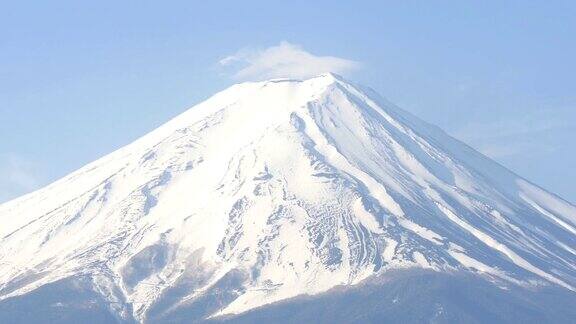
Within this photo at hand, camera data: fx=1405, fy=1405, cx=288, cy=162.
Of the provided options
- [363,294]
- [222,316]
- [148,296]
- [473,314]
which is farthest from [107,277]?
[473,314]

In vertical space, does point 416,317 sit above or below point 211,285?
below

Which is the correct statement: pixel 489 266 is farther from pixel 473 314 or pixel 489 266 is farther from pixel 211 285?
pixel 211 285

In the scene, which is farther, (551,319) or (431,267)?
(431,267)

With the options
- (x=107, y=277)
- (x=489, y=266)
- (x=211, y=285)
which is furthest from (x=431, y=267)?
(x=107, y=277)

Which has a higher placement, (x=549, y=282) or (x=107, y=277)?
(x=107, y=277)

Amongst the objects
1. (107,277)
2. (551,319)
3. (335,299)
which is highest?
(107,277)

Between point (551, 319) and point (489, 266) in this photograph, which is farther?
point (489, 266)

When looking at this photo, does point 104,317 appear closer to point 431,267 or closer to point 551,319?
point 431,267
